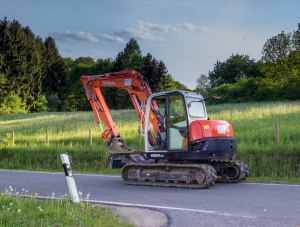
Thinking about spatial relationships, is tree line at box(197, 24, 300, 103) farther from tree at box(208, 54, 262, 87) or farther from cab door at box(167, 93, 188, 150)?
cab door at box(167, 93, 188, 150)

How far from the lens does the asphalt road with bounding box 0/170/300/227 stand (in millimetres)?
7438

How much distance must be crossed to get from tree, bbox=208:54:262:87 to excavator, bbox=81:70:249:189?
8939cm

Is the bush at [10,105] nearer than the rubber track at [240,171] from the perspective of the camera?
No

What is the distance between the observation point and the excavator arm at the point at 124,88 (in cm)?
1361

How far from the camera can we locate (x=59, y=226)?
6.32 metres

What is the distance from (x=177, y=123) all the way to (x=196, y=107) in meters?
0.81

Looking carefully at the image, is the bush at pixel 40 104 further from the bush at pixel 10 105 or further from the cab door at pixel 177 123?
the cab door at pixel 177 123

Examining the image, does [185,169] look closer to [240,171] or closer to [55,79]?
[240,171]

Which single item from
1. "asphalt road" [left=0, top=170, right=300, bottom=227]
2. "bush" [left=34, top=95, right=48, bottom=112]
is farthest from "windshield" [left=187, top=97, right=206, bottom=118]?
"bush" [left=34, top=95, right=48, bottom=112]

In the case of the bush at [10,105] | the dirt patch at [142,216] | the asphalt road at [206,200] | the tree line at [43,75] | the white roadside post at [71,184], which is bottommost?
the asphalt road at [206,200]

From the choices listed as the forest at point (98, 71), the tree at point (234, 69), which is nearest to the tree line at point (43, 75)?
the forest at point (98, 71)

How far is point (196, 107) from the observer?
12391 millimetres

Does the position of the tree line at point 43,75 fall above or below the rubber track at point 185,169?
above

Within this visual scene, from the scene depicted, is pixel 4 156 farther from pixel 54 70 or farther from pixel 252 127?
pixel 54 70
